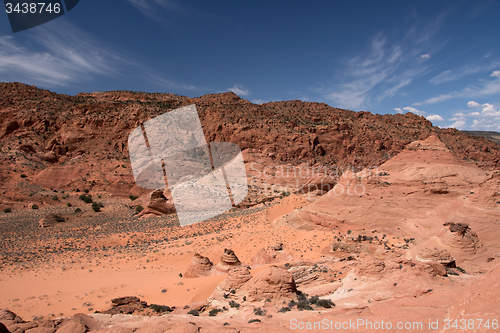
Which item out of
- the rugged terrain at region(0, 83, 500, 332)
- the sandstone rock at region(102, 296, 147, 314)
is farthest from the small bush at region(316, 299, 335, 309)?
the sandstone rock at region(102, 296, 147, 314)

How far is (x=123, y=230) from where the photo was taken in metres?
19.6

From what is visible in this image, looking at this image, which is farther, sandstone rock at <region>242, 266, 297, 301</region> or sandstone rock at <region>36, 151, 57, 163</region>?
sandstone rock at <region>36, 151, 57, 163</region>

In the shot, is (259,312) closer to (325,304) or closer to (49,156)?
(325,304)

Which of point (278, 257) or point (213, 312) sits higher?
point (213, 312)

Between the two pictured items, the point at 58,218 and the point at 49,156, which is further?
the point at 49,156

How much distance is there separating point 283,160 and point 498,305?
41820 millimetres

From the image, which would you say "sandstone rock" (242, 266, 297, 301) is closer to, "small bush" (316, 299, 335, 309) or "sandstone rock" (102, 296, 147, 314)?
"small bush" (316, 299, 335, 309)

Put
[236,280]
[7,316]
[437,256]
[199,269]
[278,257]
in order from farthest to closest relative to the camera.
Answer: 1. [278,257]
2. [199,269]
3. [437,256]
4. [236,280]
5. [7,316]

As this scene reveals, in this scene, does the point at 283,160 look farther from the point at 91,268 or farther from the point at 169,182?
the point at 91,268

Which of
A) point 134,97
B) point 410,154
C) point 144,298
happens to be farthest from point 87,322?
point 134,97

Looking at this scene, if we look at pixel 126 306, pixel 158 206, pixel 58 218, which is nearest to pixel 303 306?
pixel 126 306

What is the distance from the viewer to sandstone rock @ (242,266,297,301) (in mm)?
6504

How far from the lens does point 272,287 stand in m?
6.61

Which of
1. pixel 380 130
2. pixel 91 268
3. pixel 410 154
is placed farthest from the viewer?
pixel 380 130
